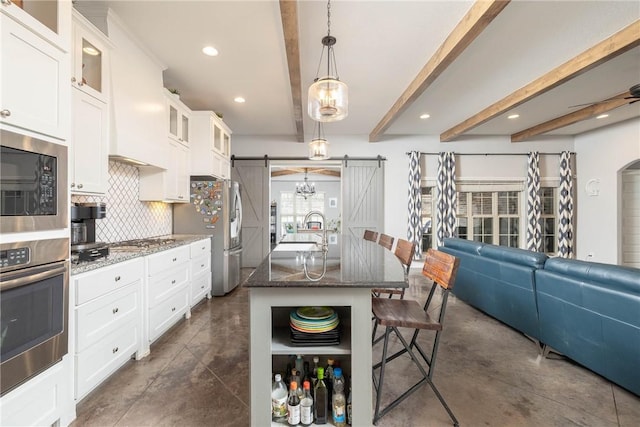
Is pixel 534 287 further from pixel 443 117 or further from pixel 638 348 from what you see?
pixel 443 117

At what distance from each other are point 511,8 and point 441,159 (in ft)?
12.1

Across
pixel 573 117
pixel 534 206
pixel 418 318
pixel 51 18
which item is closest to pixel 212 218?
pixel 51 18

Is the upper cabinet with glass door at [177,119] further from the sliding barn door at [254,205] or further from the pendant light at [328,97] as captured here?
the sliding barn door at [254,205]

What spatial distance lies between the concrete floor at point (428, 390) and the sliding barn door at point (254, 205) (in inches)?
122

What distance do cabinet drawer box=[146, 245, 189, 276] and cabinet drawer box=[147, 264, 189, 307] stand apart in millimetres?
68

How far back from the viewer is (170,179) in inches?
127

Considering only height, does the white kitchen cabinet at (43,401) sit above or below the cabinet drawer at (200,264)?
below

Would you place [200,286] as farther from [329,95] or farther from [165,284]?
[329,95]

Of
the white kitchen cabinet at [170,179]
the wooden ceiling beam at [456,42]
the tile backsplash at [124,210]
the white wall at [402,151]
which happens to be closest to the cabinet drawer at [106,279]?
the tile backsplash at [124,210]

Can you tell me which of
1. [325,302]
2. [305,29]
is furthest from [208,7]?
[325,302]

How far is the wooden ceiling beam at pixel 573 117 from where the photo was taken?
3.74m

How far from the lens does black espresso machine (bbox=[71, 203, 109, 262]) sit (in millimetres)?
1745

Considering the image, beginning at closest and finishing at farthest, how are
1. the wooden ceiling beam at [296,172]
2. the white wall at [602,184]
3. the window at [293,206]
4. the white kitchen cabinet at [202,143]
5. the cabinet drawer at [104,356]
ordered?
the cabinet drawer at [104,356]
the white kitchen cabinet at [202,143]
the white wall at [602,184]
the wooden ceiling beam at [296,172]
the window at [293,206]

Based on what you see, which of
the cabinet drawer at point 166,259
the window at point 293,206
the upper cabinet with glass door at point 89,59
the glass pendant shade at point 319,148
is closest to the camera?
the upper cabinet with glass door at point 89,59
